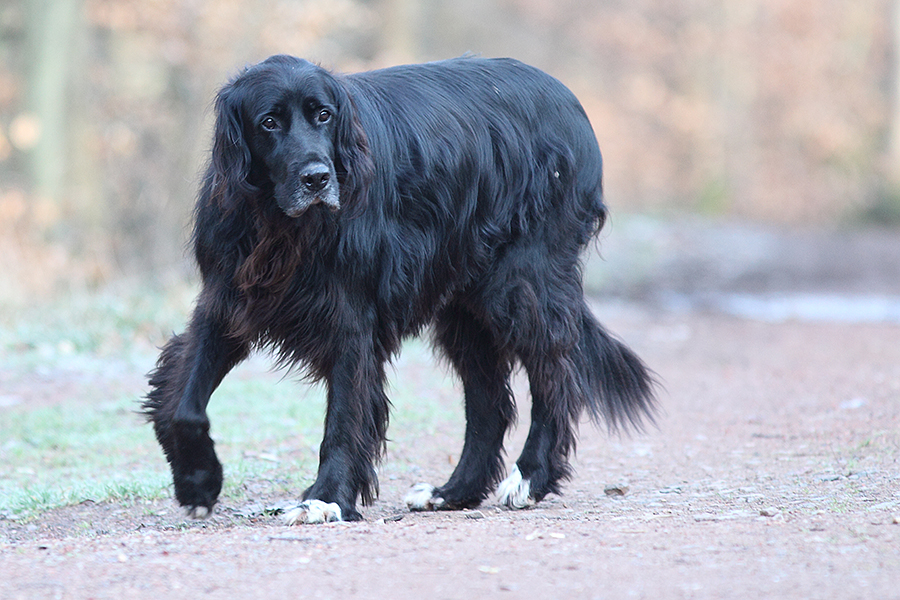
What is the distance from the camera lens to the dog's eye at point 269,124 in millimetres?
3947

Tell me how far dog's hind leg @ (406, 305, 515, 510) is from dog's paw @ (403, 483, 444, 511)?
96 millimetres

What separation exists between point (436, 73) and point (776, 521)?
245 centimetres

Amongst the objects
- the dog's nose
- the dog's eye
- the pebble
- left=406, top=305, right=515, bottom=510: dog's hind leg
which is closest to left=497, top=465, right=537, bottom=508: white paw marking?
left=406, top=305, right=515, bottom=510: dog's hind leg

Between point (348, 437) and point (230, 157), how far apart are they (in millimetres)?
1219

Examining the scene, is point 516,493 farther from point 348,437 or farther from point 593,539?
point 593,539

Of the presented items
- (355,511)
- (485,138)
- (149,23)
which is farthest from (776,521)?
(149,23)

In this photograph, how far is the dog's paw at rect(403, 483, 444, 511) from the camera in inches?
188

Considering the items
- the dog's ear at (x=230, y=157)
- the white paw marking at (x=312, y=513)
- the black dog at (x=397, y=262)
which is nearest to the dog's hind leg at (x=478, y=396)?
the black dog at (x=397, y=262)

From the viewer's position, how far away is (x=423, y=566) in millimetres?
3295

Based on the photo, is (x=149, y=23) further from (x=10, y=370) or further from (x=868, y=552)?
(x=868, y=552)

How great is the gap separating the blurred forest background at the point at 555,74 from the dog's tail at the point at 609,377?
24.8 ft

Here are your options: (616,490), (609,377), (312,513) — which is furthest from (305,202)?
(616,490)

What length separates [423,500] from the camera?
478 centimetres

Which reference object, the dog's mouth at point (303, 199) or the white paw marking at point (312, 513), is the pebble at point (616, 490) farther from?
the dog's mouth at point (303, 199)
